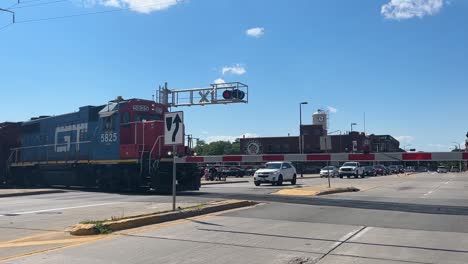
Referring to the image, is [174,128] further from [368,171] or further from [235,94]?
[368,171]

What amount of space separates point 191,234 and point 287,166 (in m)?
25.8

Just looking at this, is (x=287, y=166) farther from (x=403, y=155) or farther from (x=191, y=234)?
(x=191, y=234)

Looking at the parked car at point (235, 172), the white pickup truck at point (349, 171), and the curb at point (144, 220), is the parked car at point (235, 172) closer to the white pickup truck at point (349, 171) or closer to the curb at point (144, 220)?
the white pickup truck at point (349, 171)

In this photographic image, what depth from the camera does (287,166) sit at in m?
35.4

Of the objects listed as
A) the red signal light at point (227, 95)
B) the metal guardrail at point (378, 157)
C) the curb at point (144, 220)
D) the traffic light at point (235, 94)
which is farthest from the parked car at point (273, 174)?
the curb at point (144, 220)

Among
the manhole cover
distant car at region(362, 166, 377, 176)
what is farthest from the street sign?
distant car at region(362, 166, 377, 176)

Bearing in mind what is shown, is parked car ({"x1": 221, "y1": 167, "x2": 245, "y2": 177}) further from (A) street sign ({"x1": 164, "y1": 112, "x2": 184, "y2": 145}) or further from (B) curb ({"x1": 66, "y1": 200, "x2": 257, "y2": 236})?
(A) street sign ({"x1": 164, "y1": 112, "x2": 184, "y2": 145})

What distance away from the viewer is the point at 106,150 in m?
24.1

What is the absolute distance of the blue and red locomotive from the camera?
22641 mm

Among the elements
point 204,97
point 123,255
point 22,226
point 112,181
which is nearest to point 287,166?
point 204,97

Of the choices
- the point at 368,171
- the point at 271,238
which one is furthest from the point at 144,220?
the point at 368,171

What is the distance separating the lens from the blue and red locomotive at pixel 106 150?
22641mm

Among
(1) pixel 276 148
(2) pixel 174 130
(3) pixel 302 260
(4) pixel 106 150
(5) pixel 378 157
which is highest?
(1) pixel 276 148

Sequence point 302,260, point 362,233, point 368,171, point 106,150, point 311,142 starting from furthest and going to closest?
point 311,142 < point 368,171 < point 106,150 < point 362,233 < point 302,260
